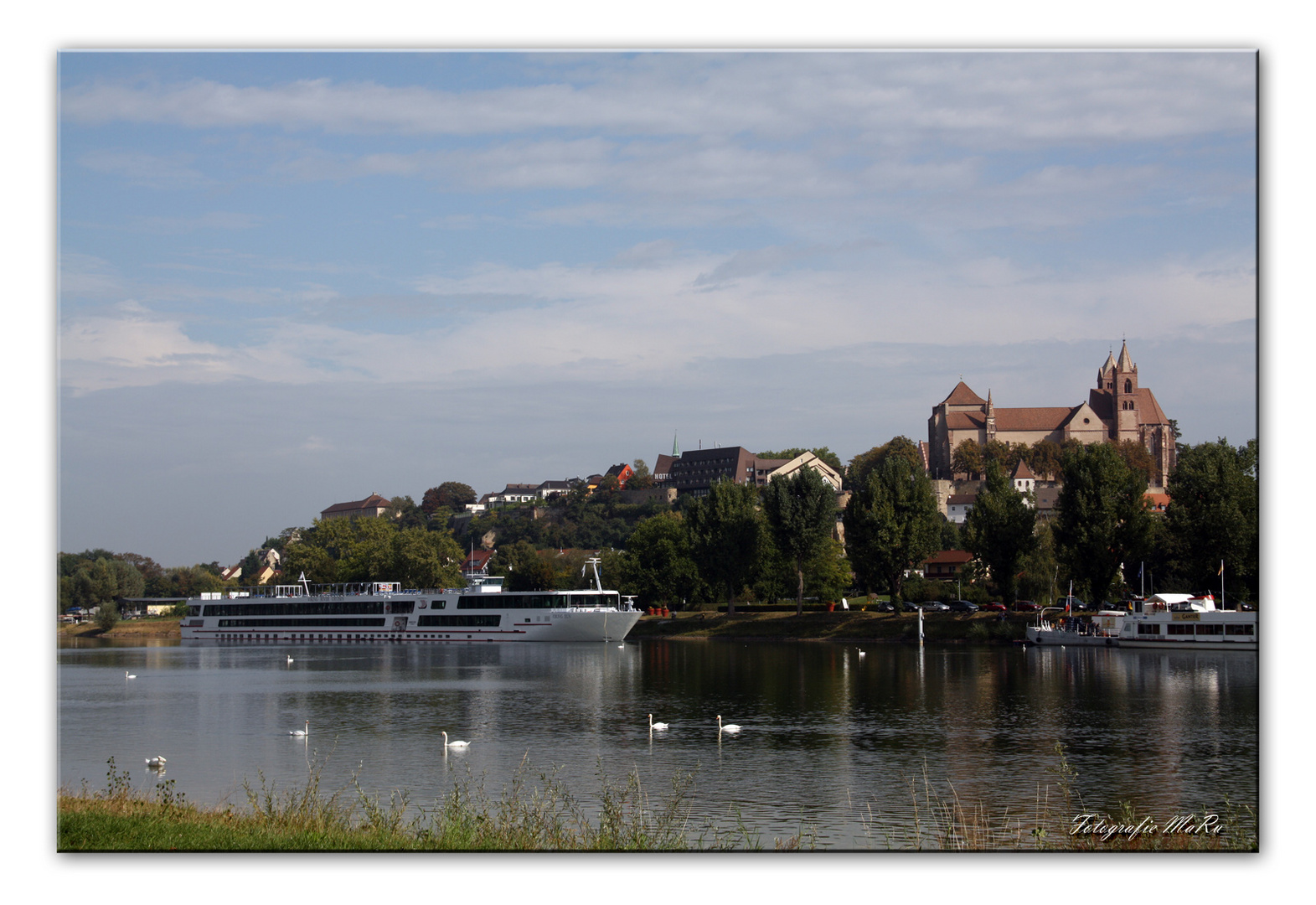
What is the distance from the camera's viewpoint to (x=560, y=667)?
60.9m

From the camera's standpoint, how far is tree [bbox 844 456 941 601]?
81.2m

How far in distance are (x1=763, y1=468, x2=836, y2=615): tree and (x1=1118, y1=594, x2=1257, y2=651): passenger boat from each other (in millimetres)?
25338

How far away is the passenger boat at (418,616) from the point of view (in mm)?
88125

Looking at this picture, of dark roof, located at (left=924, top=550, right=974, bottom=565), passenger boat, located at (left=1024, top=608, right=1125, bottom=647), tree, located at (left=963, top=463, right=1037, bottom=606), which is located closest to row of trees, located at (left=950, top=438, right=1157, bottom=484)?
dark roof, located at (left=924, top=550, right=974, bottom=565)

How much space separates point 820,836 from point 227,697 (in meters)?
32.1

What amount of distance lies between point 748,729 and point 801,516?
2160 inches

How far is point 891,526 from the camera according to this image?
81.0m

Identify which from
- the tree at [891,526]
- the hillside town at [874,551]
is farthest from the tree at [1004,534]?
the tree at [891,526]

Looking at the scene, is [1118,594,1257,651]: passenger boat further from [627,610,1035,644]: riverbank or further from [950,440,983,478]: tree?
[950,440,983,478]: tree

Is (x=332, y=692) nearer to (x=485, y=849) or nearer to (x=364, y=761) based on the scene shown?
(x=364, y=761)

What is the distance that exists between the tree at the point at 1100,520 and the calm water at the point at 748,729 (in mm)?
9443

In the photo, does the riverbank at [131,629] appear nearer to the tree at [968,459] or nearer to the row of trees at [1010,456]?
the row of trees at [1010,456]

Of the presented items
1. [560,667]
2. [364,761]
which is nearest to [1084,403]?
[560,667]

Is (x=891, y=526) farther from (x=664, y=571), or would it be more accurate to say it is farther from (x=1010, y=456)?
(x=1010, y=456)
